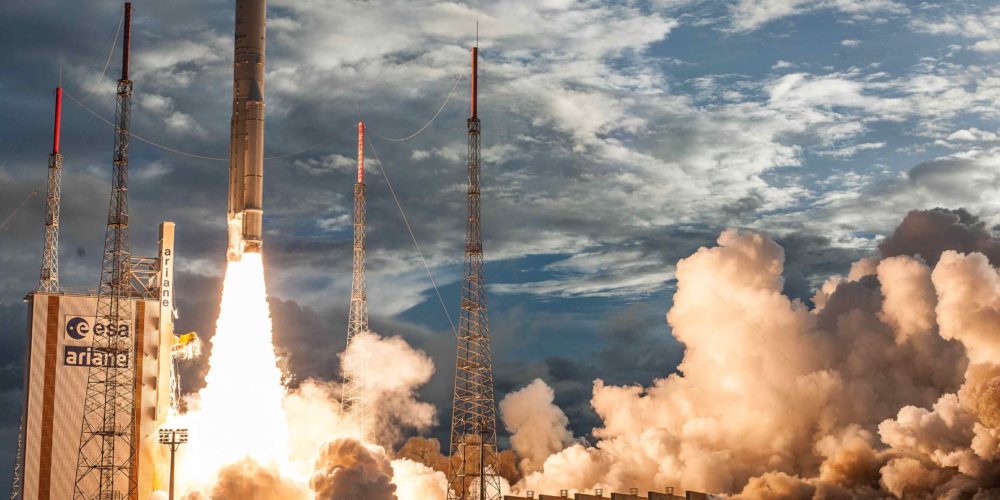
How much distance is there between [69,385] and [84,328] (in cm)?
507

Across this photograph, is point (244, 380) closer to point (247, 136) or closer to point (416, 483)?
point (247, 136)

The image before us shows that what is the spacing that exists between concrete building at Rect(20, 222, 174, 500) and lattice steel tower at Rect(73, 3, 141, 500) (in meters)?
0.69

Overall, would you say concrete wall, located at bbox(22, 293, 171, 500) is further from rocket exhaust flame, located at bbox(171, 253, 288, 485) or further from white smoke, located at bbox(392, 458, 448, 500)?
white smoke, located at bbox(392, 458, 448, 500)

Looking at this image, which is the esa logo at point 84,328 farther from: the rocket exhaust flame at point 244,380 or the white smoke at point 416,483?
the white smoke at point 416,483

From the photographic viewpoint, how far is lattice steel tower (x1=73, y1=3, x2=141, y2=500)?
105 m

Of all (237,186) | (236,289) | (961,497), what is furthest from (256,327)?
(961,497)

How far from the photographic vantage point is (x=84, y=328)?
113375 millimetres

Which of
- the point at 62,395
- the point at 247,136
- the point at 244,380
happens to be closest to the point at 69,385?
the point at 62,395

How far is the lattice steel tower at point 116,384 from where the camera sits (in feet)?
344

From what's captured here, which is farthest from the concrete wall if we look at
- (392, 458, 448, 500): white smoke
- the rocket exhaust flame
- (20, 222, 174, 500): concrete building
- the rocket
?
(392, 458, 448, 500): white smoke

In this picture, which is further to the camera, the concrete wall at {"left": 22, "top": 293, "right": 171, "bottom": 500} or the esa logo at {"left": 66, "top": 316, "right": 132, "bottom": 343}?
the esa logo at {"left": 66, "top": 316, "right": 132, "bottom": 343}

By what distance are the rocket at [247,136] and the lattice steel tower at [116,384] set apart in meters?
10.0

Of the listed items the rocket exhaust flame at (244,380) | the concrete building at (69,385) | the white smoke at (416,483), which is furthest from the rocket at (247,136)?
the white smoke at (416,483)

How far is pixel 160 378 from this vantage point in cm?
11462
